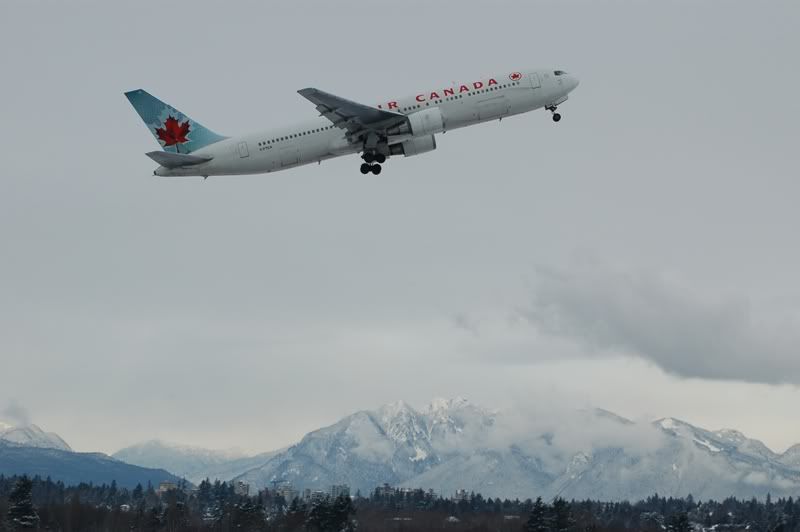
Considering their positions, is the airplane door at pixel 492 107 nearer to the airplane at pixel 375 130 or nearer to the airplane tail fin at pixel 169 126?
the airplane at pixel 375 130

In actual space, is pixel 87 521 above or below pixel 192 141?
below

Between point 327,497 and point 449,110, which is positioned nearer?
point 449,110

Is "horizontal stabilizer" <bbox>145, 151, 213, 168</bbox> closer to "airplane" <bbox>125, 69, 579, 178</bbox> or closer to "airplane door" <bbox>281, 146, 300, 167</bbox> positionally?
"airplane" <bbox>125, 69, 579, 178</bbox>

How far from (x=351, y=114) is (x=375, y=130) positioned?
3.07m

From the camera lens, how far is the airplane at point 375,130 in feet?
324

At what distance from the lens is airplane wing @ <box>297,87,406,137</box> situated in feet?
315

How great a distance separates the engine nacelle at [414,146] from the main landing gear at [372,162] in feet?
4.13

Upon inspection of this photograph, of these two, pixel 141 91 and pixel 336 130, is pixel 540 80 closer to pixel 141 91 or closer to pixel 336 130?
pixel 336 130

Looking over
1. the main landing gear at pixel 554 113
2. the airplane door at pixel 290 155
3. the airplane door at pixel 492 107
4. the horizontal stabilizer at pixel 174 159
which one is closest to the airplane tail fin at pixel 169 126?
the horizontal stabilizer at pixel 174 159

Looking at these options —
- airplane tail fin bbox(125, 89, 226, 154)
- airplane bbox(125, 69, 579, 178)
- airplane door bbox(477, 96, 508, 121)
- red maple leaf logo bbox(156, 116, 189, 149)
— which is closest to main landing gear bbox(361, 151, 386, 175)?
airplane bbox(125, 69, 579, 178)

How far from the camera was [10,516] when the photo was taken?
510ft

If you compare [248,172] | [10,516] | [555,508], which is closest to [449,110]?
[248,172]

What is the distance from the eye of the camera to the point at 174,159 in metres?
99.2

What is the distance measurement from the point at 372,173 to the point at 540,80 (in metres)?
17.4
